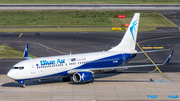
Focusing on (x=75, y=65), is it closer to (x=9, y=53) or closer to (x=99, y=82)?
(x=99, y=82)

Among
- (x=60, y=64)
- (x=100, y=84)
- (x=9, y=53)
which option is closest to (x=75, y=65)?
(x=60, y=64)

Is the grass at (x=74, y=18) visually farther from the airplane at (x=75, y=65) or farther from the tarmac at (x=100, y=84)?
the airplane at (x=75, y=65)

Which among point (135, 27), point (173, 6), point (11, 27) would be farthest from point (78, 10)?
point (135, 27)

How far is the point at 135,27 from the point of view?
178ft

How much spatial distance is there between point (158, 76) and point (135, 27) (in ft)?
33.1

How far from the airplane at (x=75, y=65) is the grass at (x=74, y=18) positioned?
4989 cm

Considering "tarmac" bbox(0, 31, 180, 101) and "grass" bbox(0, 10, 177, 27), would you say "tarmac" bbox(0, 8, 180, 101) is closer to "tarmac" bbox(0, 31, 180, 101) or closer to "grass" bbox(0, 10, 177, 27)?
"tarmac" bbox(0, 31, 180, 101)

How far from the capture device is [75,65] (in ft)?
159

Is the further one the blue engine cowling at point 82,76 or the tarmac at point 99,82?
the blue engine cowling at point 82,76

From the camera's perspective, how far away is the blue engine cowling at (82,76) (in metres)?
46.7

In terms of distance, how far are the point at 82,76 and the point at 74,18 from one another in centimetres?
6850

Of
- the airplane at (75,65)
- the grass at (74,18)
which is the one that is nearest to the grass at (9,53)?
the airplane at (75,65)

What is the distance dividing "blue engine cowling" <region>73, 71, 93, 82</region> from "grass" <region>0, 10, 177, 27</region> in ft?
185

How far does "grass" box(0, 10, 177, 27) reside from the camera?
104m
